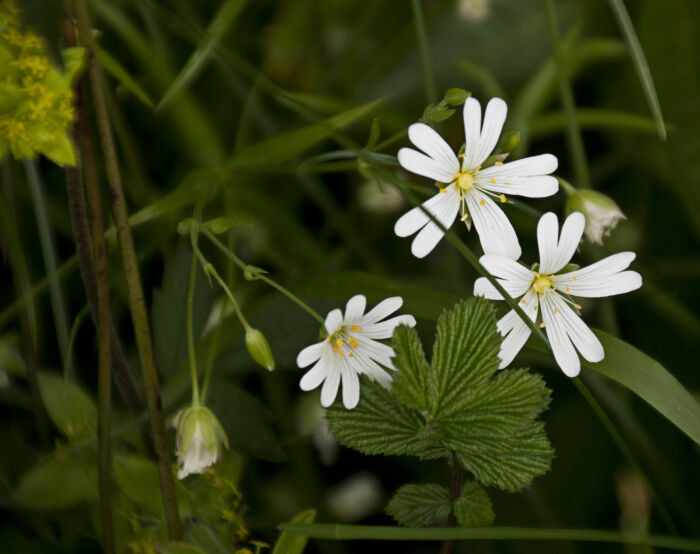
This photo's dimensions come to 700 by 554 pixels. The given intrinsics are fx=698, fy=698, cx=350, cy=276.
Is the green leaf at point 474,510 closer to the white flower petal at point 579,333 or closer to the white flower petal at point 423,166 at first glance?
the white flower petal at point 579,333

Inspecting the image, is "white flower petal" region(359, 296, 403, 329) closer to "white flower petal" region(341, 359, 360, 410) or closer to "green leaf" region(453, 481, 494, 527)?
"white flower petal" region(341, 359, 360, 410)

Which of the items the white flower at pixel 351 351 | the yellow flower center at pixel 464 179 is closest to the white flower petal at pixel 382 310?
the white flower at pixel 351 351

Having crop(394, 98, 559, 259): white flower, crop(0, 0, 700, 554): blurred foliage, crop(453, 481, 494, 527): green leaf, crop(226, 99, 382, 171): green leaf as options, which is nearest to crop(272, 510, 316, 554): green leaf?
crop(0, 0, 700, 554): blurred foliage

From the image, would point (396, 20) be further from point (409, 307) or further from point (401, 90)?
point (409, 307)

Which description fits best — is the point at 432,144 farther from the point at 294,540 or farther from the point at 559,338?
the point at 294,540

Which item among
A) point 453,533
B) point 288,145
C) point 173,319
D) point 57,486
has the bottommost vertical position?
point 453,533

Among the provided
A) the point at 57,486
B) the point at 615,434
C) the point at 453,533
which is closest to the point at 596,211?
the point at 615,434
